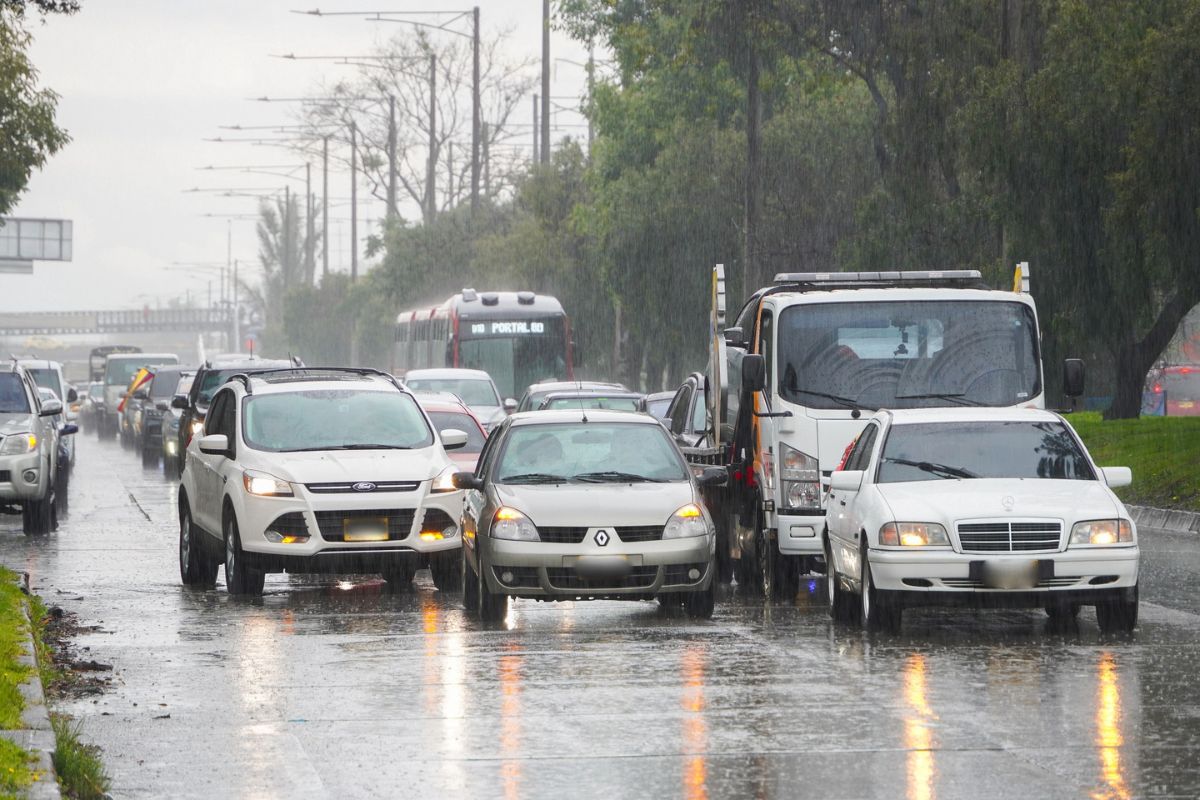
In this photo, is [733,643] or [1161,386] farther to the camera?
[1161,386]

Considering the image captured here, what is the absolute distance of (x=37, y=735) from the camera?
29.7 feet

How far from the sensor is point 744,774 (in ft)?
28.6

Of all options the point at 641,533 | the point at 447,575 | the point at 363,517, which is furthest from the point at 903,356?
the point at 363,517

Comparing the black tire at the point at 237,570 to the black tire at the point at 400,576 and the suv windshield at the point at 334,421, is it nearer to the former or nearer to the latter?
the suv windshield at the point at 334,421

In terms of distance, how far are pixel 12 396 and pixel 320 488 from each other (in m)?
8.98

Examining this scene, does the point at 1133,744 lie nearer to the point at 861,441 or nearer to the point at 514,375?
the point at 861,441

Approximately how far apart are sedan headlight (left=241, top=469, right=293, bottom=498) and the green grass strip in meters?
12.1

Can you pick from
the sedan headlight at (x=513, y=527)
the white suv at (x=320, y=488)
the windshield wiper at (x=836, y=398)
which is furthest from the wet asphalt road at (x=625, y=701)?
the windshield wiper at (x=836, y=398)

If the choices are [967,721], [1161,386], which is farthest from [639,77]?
[967,721]

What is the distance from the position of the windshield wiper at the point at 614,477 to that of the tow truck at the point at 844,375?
3.85ft

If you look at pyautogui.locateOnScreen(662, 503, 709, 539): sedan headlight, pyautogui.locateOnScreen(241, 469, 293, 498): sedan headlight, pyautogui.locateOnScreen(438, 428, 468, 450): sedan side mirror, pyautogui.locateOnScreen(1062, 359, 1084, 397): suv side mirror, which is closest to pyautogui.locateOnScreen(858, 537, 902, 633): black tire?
pyautogui.locateOnScreen(662, 503, 709, 539): sedan headlight

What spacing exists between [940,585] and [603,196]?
43788 millimetres

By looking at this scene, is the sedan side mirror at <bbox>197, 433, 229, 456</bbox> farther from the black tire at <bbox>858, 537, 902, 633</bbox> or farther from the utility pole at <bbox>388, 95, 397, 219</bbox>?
the utility pole at <bbox>388, 95, 397, 219</bbox>

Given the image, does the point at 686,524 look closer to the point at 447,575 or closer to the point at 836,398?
the point at 836,398
